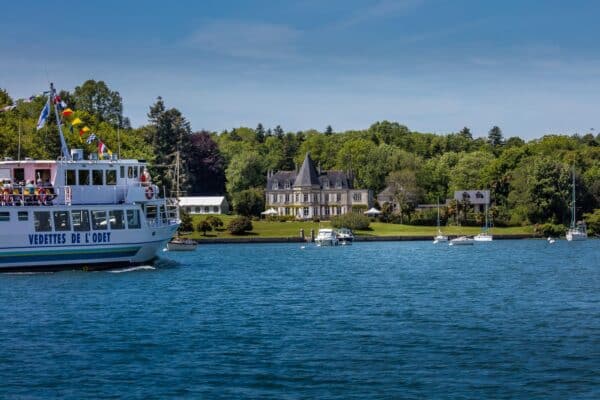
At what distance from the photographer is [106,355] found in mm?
34406

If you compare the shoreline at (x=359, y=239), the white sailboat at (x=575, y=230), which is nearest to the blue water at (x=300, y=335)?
the shoreline at (x=359, y=239)

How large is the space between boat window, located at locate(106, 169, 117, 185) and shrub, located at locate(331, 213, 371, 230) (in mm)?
73267

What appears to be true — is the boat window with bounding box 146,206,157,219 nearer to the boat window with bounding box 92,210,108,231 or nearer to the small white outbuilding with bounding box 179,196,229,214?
the boat window with bounding box 92,210,108,231

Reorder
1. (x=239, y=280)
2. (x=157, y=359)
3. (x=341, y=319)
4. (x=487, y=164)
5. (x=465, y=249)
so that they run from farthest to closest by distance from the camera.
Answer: (x=487, y=164), (x=465, y=249), (x=239, y=280), (x=341, y=319), (x=157, y=359)

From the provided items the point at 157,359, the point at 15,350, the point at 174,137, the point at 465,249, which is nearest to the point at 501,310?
the point at 157,359

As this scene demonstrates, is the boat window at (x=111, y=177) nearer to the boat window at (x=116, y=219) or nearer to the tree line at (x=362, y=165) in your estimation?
the boat window at (x=116, y=219)

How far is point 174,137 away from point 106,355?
129m

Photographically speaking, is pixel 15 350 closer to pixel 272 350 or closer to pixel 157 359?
pixel 157 359

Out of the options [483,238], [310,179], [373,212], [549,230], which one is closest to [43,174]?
[483,238]

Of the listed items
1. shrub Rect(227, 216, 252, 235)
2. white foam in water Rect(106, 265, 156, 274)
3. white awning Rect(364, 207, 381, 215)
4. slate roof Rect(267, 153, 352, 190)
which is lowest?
white foam in water Rect(106, 265, 156, 274)

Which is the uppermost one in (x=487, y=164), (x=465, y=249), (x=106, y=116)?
(x=106, y=116)

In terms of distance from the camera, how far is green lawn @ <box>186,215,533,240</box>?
134 metres

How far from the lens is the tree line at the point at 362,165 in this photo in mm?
143250

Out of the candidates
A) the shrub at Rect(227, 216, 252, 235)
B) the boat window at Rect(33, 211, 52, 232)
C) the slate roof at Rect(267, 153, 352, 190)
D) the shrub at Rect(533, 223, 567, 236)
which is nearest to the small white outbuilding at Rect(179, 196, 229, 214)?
the slate roof at Rect(267, 153, 352, 190)
